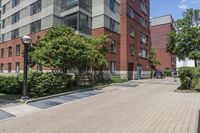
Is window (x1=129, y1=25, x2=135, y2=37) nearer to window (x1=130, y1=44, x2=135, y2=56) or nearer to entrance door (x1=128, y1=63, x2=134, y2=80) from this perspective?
window (x1=130, y1=44, x2=135, y2=56)

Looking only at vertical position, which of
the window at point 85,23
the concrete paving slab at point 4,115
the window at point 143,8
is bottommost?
the concrete paving slab at point 4,115

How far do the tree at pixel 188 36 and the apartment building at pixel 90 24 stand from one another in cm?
624

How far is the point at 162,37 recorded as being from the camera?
61.2m

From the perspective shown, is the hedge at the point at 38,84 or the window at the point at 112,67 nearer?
the hedge at the point at 38,84

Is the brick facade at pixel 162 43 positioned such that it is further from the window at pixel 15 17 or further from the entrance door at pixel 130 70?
the window at pixel 15 17

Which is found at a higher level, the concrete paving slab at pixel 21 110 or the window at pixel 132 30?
the window at pixel 132 30

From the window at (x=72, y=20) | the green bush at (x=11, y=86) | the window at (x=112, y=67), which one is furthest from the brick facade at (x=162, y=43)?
the green bush at (x=11, y=86)

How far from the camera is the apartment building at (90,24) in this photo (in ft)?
87.0

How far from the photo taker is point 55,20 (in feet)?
87.6

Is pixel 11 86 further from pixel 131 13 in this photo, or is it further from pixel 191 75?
pixel 131 13

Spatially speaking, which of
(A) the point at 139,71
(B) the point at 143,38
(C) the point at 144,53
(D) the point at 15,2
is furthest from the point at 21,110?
(B) the point at 143,38

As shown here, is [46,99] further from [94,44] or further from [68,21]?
[68,21]

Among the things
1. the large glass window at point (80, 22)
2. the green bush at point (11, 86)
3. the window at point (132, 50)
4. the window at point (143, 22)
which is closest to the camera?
the green bush at point (11, 86)

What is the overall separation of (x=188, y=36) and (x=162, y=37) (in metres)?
26.4
